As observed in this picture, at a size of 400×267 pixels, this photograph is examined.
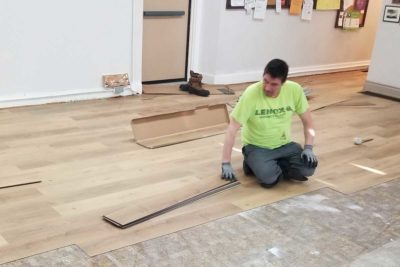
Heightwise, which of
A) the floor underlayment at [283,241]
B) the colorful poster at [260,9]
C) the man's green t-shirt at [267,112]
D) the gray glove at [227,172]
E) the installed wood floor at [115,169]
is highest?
the colorful poster at [260,9]

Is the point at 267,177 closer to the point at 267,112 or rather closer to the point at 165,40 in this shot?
the point at 267,112

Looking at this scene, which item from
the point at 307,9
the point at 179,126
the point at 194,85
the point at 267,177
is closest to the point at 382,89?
the point at 307,9

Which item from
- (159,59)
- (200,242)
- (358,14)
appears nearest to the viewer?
(200,242)

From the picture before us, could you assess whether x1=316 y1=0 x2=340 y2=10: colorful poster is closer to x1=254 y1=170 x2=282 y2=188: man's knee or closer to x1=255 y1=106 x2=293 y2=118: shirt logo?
x1=255 y1=106 x2=293 y2=118: shirt logo

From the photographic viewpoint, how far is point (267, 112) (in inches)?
127

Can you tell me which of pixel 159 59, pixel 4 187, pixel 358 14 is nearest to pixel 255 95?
pixel 4 187

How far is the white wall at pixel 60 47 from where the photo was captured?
14.6 ft

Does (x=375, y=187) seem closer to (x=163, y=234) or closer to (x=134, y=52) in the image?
(x=163, y=234)

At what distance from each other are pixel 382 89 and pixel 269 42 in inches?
59.3

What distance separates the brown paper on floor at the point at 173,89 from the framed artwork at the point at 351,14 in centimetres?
225

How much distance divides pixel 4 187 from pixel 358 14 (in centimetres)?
590

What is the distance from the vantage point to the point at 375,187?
3418 millimetres

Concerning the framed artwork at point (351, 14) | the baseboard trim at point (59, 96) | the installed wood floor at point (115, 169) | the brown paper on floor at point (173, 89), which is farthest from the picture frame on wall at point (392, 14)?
the baseboard trim at point (59, 96)

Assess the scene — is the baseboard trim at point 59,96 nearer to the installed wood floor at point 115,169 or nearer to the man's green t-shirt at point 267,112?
the installed wood floor at point 115,169
